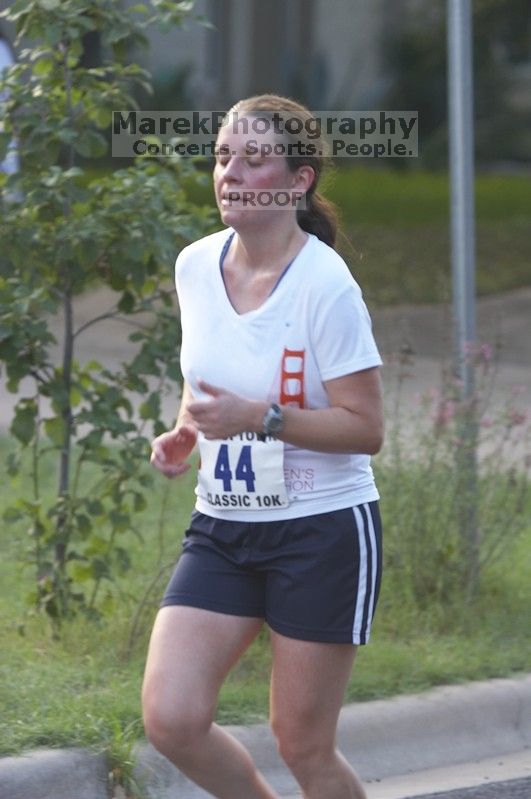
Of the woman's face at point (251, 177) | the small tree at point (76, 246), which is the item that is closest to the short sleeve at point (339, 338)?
the woman's face at point (251, 177)

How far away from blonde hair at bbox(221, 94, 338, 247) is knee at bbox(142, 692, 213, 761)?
43.4 inches

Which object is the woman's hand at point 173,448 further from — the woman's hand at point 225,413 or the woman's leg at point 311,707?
the woman's leg at point 311,707

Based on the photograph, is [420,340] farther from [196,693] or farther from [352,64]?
[352,64]

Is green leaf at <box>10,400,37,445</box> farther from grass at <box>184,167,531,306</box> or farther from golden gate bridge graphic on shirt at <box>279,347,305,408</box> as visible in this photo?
grass at <box>184,167,531,306</box>

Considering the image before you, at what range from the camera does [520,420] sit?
5332 mm

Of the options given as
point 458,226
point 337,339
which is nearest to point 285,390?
point 337,339

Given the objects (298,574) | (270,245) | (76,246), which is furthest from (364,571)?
(76,246)

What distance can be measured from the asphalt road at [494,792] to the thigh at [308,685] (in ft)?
3.62

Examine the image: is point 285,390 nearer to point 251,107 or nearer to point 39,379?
point 251,107

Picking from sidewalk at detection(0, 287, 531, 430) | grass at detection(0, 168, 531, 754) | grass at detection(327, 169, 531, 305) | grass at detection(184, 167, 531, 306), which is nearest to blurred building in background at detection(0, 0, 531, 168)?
grass at detection(184, 167, 531, 306)

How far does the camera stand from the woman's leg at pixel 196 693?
10.4ft

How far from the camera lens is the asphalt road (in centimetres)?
424

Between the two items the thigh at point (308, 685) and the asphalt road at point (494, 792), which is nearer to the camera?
the thigh at point (308, 685)

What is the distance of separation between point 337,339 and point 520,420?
2324 millimetres
